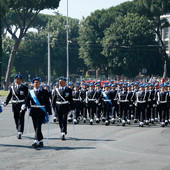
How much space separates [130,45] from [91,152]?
48.0 metres

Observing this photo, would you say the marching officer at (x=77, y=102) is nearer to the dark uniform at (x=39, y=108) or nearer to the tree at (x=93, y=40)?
the dark uniform at (x=39, y=108)

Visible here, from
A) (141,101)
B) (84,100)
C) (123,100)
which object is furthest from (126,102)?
(84,100)

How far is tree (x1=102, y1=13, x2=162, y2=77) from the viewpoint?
57.0m

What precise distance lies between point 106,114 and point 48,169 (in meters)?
9.68

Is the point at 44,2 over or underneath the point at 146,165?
over

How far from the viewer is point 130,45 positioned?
188 feet

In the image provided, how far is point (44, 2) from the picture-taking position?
167ft

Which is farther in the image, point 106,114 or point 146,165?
point 106,114

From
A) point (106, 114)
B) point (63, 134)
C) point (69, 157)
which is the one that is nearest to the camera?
point (69, 157)

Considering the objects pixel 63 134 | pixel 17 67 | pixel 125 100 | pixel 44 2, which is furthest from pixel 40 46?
pixel 63 134

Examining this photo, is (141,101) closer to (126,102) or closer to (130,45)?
(126,102)

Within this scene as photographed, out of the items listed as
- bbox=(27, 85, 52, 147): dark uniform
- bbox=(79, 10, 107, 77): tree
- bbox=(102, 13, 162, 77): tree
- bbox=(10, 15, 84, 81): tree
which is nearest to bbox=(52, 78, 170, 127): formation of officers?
bbox=(27, 85, 52, 147): dark uniform

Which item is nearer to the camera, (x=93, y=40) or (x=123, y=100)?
(x=123, y=100)

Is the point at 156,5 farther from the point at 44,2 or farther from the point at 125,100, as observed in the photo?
the point at 125,100
